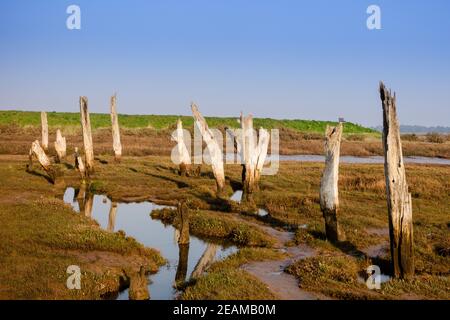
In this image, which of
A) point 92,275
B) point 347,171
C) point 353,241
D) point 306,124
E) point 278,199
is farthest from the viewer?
point 306,124

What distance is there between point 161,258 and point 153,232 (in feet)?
13.8

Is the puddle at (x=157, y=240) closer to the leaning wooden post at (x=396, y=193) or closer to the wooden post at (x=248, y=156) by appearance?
the wooden post at (x=248, y=156)

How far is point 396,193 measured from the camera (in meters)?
12.7

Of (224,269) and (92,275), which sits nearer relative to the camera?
(92,275)

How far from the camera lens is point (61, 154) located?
123 feet

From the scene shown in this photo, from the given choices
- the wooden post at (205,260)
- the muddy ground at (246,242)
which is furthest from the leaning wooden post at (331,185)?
the wooden post at (205,260)

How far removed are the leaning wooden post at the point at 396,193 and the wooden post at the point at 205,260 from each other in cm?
553

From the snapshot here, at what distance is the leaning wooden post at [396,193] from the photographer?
1247cm

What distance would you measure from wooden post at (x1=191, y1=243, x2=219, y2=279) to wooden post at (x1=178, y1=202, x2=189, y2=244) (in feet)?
3.01

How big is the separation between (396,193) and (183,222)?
7.44 m

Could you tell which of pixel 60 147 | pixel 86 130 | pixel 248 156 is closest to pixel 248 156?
pixel 248 156

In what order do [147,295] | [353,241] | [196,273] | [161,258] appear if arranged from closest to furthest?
1. [147,295]
2. [196,273]
3. [161,258]
4. [353,241]
